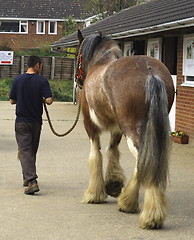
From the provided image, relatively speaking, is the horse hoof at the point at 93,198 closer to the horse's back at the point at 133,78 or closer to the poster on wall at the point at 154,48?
the horse's back at the point at 133,78

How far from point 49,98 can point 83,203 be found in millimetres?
1518

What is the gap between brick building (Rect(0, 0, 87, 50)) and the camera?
56938 millimetres

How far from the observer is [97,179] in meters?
7.89

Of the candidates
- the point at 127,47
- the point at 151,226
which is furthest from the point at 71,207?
the point at 127,47

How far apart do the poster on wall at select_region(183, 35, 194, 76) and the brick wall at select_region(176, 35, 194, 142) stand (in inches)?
12.0

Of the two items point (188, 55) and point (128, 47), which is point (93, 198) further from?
point (128, 47)

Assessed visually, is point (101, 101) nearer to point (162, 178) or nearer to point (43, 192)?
point (162, 178)

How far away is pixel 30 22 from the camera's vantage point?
189 ft

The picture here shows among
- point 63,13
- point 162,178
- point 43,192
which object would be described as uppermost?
point 63,13

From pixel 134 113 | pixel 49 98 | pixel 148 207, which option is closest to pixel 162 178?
pixel 148 207

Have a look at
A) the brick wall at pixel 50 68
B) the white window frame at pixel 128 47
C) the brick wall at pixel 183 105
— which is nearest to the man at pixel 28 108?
the brick wall at pixel 183 105

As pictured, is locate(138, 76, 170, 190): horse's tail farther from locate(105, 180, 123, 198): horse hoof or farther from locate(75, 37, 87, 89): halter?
locate(75, 37, 87, 89): halter

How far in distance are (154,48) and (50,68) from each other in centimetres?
2494

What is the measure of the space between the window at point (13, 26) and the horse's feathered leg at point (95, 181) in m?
50.6
